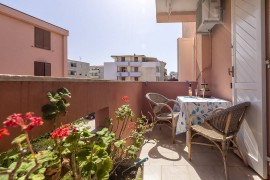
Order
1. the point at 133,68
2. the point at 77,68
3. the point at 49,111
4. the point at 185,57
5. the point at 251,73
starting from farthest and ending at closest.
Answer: the point at 77,68
the point at 133,68
the point at 185,57
the point at 251,73
the point at 49,111

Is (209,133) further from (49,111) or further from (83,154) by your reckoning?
(49,111)

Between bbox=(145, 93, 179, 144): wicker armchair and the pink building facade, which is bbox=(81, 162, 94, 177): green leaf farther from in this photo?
the pink building facade

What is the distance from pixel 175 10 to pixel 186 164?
4.06 meters

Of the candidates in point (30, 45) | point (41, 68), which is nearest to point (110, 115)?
point (30, 45)

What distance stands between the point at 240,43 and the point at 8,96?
2.73m

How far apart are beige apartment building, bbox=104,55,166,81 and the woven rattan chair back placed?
32465 millimetres

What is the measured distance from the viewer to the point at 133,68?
35.0 metres

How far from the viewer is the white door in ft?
6.49

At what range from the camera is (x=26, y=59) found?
9.93 metres

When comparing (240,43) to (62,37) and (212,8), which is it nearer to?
(212,8)

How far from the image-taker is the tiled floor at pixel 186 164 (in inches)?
82.7

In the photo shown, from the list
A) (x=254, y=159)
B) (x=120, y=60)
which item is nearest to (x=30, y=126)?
(x=254, y=159)

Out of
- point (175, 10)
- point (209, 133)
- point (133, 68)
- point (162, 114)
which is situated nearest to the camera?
point (209, 133)

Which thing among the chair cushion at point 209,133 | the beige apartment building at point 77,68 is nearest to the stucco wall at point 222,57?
the chair cushion at point 209,133
